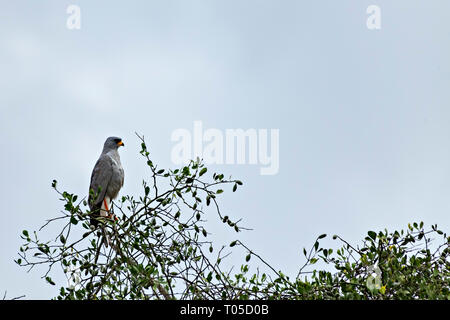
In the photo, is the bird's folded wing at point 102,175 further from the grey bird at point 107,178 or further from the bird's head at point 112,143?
the bird's head at point 112,143

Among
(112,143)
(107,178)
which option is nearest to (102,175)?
(107,178)

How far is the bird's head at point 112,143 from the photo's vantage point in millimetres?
7851

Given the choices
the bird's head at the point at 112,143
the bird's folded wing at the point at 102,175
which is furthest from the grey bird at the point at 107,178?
the bird's head at the point at 112,143

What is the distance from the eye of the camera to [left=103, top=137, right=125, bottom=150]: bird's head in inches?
309

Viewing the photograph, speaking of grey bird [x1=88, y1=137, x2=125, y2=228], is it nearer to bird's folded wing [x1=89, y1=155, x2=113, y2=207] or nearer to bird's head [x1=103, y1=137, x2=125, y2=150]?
bird's folded wing [x1=89, y1=155, x2=113, y2=207]

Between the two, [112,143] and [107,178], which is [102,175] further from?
[112,143]

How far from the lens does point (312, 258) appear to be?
417cm

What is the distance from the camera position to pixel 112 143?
25.8 ft

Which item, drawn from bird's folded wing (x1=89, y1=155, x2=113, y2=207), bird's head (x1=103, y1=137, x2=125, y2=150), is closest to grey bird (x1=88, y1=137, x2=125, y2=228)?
bird's folded wing (x1=89, y1=155, x2=113, y2=207)

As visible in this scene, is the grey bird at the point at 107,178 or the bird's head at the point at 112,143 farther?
the bird's head at the point at 112,143

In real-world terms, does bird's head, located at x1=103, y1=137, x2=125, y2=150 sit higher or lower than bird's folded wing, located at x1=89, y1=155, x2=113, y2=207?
higher

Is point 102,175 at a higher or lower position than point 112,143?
lower
